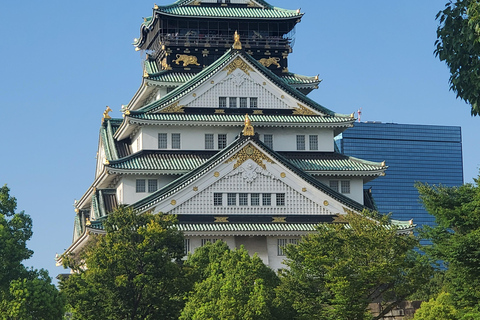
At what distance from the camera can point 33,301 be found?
182ft

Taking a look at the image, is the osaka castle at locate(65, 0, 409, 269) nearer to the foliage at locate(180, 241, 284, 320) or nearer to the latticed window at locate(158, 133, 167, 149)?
the latticed window at locate(158, 133, 167, 149)

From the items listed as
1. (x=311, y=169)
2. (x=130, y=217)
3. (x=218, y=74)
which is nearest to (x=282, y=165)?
(x=311, y=169)

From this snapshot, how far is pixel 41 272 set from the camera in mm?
57375

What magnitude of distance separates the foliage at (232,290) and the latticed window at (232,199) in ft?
38.5

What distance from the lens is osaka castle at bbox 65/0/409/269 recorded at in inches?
2985

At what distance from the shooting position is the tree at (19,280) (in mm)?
55281

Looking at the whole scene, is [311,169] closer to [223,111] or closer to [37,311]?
[223,111]

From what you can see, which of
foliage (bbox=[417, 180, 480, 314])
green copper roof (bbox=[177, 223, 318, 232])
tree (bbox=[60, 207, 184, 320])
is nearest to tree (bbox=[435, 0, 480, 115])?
foliage (bbox=[417, 180, 480, 314])

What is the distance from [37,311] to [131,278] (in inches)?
251

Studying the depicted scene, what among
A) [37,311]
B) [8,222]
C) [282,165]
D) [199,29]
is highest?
[199,29]

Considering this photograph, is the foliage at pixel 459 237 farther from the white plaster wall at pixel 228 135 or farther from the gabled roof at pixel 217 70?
the gabled roof at pixel 217 70

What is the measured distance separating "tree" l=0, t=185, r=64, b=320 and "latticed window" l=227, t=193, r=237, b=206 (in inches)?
761

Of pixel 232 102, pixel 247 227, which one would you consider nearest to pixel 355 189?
pixel 247 227

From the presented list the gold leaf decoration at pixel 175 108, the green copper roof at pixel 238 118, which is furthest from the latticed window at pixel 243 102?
the gold leaf decoration at pixel 175 108
